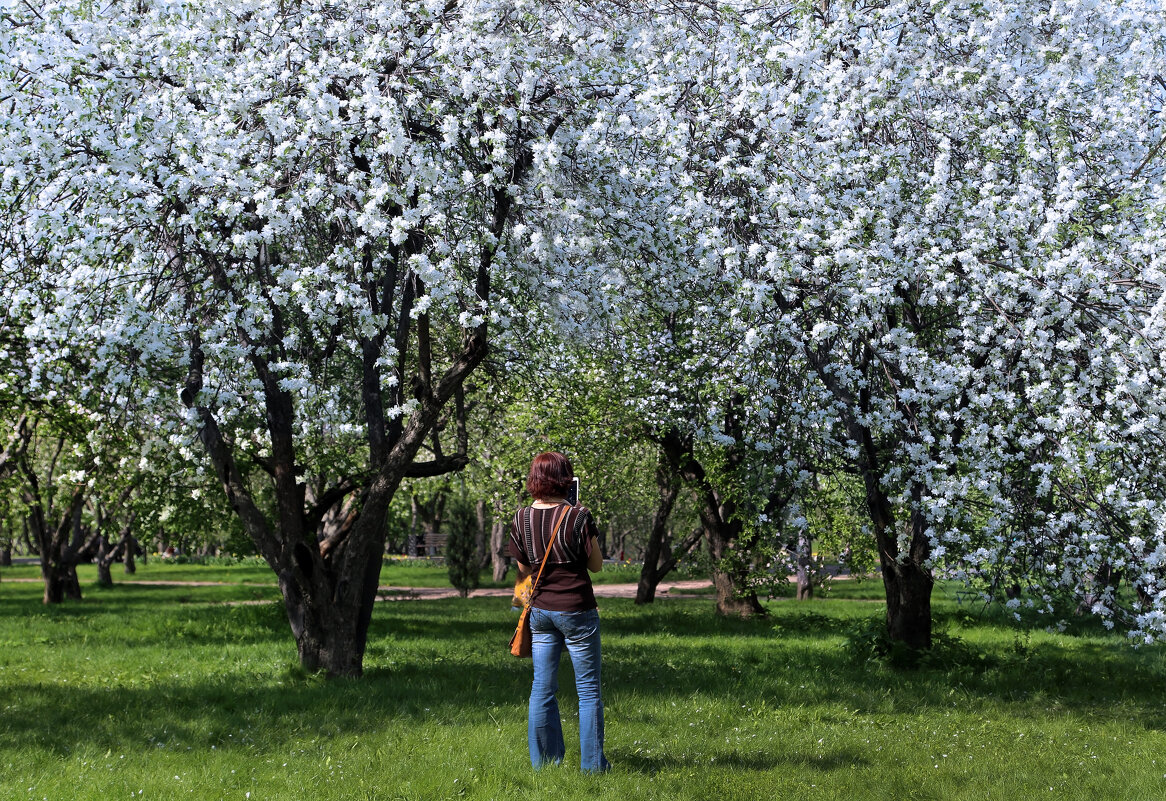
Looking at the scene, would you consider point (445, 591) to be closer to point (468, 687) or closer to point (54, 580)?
point (54, 580)

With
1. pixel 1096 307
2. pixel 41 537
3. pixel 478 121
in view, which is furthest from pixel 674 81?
pixel 41 537

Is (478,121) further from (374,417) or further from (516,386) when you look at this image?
(516,386)

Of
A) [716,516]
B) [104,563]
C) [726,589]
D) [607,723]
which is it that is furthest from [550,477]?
[104,563]

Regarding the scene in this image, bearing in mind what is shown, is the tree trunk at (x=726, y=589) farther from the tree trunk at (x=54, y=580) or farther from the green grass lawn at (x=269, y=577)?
the tree trunk at (x=54, y=580)

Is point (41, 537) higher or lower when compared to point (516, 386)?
lower

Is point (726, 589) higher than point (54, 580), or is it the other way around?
point (54, 580)

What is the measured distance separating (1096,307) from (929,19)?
4.08m

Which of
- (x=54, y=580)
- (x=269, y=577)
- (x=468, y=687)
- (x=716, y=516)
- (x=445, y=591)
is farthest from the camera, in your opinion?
(x=269, y=577)

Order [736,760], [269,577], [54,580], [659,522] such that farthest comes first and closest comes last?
[269,577] < [54,580] < [659,522] < [736,760]

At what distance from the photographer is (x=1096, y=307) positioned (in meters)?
8.71

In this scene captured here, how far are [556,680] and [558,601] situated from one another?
0.54m

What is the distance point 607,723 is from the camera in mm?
8250

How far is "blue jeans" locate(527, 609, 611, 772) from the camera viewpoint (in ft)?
20.0

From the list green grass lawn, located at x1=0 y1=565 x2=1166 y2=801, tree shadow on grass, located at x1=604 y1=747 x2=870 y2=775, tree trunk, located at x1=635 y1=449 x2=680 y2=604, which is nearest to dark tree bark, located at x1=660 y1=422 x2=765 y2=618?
tree trunk, located at x1=635 y1=449 x2=680 y2=604
